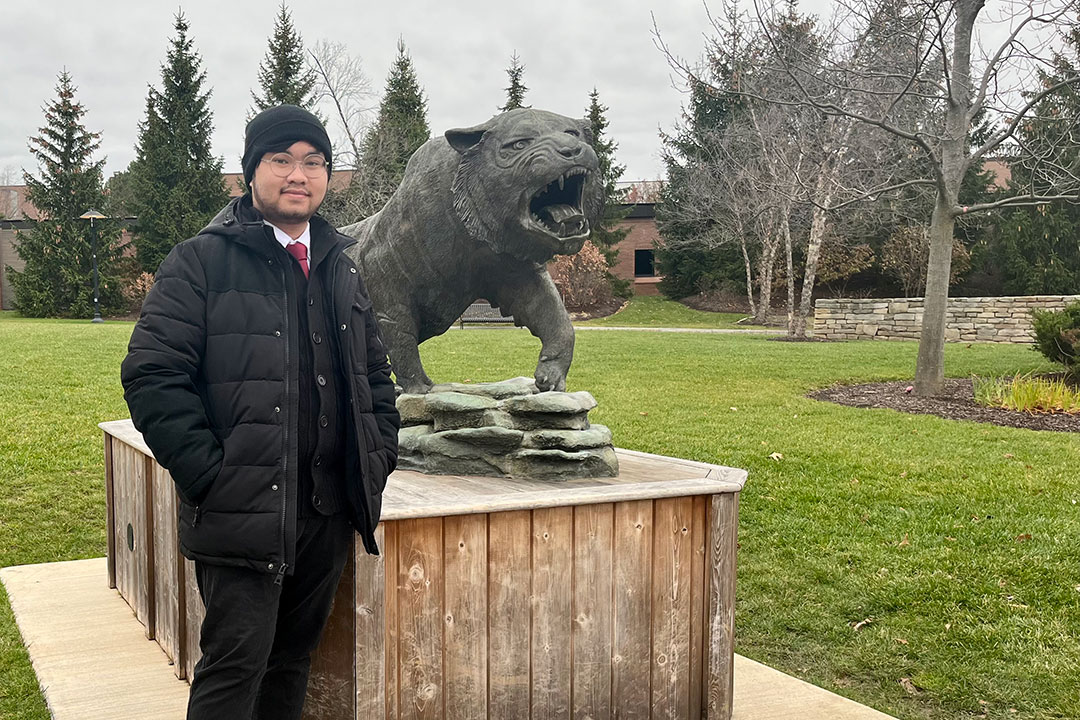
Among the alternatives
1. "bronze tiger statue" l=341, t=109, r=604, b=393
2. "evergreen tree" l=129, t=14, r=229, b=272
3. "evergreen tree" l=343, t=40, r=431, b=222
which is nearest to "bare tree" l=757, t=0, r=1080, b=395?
"bronze tiger statue" l=341, t=109, r=604, b=393

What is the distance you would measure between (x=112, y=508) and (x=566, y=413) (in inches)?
111

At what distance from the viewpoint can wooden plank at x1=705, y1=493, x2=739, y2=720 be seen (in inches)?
138

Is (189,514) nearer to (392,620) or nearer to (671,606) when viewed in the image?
(392,620)

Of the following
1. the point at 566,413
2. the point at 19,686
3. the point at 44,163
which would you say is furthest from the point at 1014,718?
the point at 44,163

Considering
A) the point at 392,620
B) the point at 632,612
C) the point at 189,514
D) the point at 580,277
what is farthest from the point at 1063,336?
the point at 580,277

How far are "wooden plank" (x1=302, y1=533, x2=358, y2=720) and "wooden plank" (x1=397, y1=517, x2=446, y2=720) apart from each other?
0.16m

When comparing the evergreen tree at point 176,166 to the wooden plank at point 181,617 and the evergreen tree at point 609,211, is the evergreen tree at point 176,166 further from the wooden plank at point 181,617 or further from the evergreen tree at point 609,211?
the wooden plank at point 181,617

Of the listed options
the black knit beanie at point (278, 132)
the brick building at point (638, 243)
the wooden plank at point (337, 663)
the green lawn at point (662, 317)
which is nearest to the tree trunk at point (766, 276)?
the green lawn at point (662, 317)

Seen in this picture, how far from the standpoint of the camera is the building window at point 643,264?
41.0 metres

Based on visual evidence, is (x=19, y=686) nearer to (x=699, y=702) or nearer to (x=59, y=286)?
(x=699, y=702)

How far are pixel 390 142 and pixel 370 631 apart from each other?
85.2 ft

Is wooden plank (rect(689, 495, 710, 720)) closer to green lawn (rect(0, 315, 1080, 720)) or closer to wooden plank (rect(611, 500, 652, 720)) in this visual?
wooden plank (rect(611, 500, 652, 720))

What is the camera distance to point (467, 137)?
373 centimetres

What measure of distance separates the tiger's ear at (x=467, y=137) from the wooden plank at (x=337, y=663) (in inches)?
62.9
